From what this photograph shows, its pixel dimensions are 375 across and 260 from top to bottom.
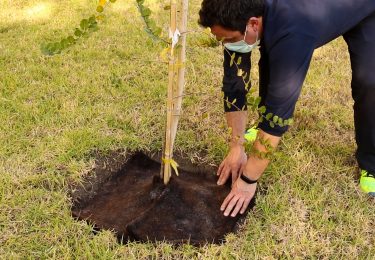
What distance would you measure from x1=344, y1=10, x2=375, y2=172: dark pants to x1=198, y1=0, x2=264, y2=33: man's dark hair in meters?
0.67

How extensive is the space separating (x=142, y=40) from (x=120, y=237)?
7.80ft

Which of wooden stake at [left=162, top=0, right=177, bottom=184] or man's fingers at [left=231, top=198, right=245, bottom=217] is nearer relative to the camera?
wooden stake at [left=162, top=0, right=177, bottom=184]

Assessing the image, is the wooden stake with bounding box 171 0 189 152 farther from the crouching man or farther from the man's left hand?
the man's left hand

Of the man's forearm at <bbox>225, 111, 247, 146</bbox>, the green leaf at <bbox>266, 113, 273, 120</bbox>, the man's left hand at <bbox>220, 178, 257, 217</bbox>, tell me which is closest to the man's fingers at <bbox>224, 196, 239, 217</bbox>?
the man's left hand at <bbox>220, 178, 257, 217</bbox>

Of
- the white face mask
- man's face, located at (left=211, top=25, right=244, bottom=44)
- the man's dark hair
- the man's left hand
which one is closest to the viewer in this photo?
the man's dark hair

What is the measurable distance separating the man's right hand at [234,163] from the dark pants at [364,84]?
0.66 metres

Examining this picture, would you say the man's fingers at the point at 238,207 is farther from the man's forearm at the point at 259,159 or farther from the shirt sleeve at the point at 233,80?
the shirt sleeve at the point at 233,80

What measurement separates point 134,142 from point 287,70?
1.23m

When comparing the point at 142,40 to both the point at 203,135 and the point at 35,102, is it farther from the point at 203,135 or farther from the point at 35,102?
the point at 203,135

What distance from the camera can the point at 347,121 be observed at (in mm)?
2945

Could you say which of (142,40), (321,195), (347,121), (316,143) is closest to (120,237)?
(321,195)

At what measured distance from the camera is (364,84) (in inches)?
86.7

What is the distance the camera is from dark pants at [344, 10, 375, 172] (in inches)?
84.1

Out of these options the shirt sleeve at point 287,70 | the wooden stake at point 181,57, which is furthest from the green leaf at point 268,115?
the wooden stake at point 181,57
